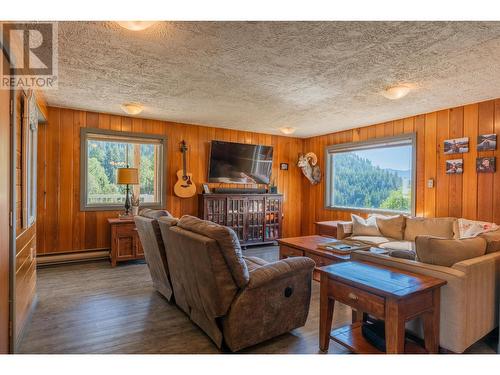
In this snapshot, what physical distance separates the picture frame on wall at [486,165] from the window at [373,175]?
0.89 m

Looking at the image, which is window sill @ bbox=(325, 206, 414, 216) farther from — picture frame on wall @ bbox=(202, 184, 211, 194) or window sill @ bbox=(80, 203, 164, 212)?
window sill @ bbox=(80, 203, 164, 212)

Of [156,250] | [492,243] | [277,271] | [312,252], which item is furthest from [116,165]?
[492,243]

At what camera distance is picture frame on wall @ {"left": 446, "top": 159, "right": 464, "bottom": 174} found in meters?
4.07

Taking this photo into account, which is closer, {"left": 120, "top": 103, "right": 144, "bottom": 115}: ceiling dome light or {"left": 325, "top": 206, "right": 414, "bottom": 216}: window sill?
{"left": 120, "top": 103, "right": 144, "bottom": 115}: ceiling dome light

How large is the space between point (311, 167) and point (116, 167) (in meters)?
3.86

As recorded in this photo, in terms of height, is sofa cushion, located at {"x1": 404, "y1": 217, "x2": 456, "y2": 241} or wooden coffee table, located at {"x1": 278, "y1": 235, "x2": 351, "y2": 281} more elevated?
sofa cushion, located at {"x1": 404, "y1": 217, "x2": 456, "y2": 241}

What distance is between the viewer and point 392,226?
4387mm

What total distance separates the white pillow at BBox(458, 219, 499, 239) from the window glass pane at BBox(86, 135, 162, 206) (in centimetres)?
452

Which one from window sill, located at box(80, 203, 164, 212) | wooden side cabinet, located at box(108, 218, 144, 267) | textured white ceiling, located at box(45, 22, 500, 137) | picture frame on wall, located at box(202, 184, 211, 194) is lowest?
wooden side cabinet, located at box(108, 218, 144, 267)

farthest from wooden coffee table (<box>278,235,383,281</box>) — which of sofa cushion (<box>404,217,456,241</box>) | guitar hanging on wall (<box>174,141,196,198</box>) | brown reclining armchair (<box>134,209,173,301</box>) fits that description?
guitar hanging on wall (<box>174,141,196,198</box>)

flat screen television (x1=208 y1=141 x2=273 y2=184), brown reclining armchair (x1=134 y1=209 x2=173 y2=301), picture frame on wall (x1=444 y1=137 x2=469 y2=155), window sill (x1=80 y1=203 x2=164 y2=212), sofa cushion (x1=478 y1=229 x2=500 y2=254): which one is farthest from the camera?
flat screen television (x1=208 y1=141 x2=273 y2=184)

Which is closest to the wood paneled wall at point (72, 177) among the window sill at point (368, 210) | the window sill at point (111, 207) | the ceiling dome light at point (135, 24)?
the window sill at point (111, 207)

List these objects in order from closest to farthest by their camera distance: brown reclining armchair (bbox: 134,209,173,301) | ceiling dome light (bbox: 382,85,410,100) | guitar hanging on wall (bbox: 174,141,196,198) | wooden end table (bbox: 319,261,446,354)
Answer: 1. wooden end table (bbox: 319,261,446,354)
2. brown reclining armchair (bbox: 134,209,173,301)
3. ceiling dome light (bbox: 382,85,410,100)
4. guitar hanging on wall (bbox: 174,141,196,198)

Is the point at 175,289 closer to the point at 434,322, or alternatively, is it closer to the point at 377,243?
the point at 434,322
